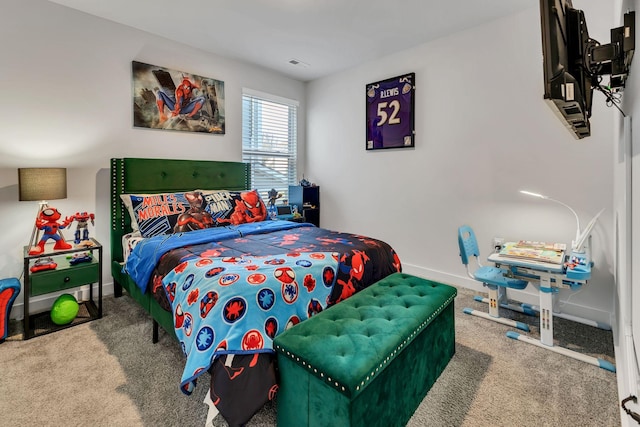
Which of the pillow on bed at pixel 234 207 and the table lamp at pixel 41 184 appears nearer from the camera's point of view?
the table lamp at pixel 41 184

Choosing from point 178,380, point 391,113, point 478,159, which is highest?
point 391,113

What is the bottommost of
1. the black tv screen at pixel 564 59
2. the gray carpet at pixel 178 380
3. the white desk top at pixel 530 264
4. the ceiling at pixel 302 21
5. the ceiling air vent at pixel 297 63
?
the gray carpet at pixel 178 380

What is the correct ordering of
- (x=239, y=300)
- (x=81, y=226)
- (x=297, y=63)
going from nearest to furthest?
(x=239, y=300) < (x=81, y=226) < (x=297, y=63)

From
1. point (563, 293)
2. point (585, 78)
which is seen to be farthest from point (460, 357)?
point (585, 78)

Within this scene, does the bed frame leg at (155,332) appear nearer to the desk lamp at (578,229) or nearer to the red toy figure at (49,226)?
the red toy figure at (49,226)

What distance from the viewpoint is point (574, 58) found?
1.29 metres

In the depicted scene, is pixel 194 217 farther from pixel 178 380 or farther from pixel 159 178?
pixel 178 380

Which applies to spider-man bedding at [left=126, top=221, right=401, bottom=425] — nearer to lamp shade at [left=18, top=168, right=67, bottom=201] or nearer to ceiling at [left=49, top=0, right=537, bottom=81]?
lamp shade at [left=18, top=168, right=67, bottom=201]

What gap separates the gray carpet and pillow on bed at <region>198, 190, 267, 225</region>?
113cm

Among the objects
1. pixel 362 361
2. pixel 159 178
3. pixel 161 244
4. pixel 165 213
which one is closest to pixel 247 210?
pixel 165 213

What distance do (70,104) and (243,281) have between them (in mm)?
2524

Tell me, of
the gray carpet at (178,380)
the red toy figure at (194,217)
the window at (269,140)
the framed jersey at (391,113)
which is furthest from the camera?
the window at (269,140)

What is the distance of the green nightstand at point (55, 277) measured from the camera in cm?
221

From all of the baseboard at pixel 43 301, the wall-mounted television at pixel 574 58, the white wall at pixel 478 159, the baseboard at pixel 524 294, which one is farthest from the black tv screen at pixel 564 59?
the baseboard at pixel 43 301
